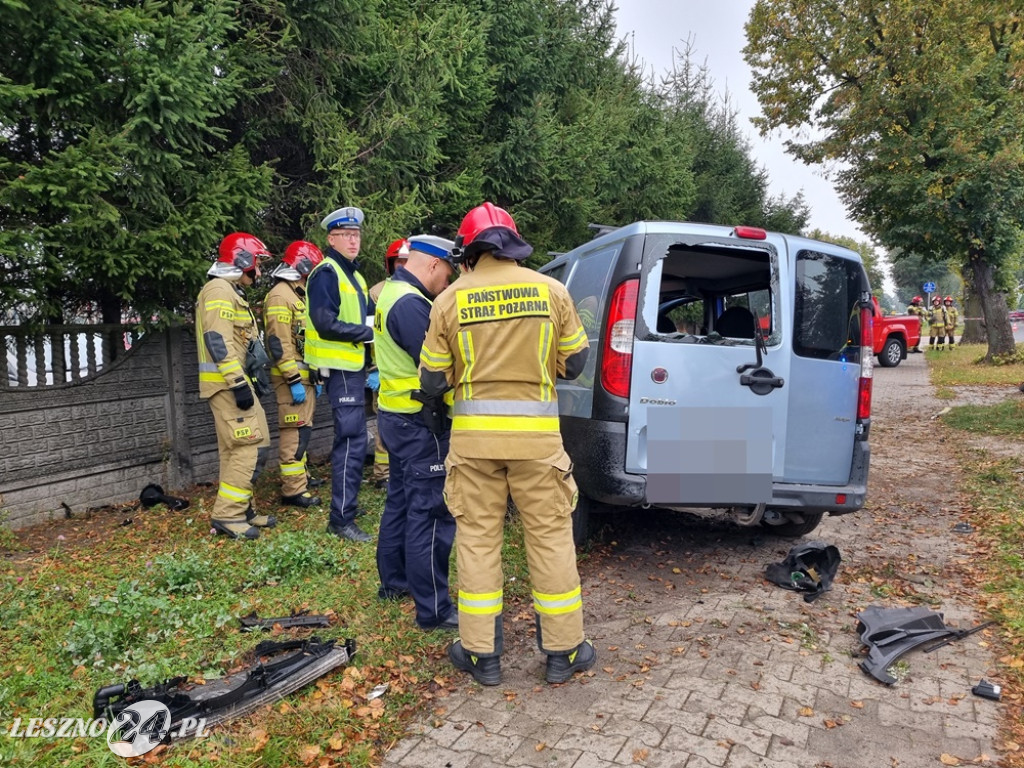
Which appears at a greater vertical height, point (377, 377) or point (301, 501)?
point (377, 377)

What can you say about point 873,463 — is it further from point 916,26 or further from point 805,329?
point 916,26

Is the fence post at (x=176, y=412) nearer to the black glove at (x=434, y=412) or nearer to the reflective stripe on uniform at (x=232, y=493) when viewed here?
the reflective stripe on uniform at (x=232, y=493)

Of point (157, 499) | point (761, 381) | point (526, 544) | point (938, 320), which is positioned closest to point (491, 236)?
point (526, 544)

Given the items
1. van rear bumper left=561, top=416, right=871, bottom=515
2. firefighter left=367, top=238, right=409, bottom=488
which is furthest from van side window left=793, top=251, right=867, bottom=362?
firefighter left=367, top=238, right=409, bottom=488

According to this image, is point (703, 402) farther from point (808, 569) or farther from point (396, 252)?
point (396, 252)

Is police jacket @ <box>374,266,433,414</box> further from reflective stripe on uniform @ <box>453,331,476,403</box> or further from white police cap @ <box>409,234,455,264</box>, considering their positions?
reflective stripe on uniform @ <box>453,331,476,403</box>

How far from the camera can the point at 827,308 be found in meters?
4.41

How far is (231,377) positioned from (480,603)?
282 cm

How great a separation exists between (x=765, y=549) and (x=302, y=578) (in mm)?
3218

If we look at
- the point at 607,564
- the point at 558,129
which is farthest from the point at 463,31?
the point at 607,564

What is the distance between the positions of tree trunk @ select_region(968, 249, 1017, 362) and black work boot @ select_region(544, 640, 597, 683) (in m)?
19.1

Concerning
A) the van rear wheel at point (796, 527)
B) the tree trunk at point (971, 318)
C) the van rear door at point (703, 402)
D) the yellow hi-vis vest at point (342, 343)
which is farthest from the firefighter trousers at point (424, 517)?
the tree trunk at point (971, 318)

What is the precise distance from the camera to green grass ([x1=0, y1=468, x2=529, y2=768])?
107 inches

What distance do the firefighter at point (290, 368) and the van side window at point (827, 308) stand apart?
391 centimetres
